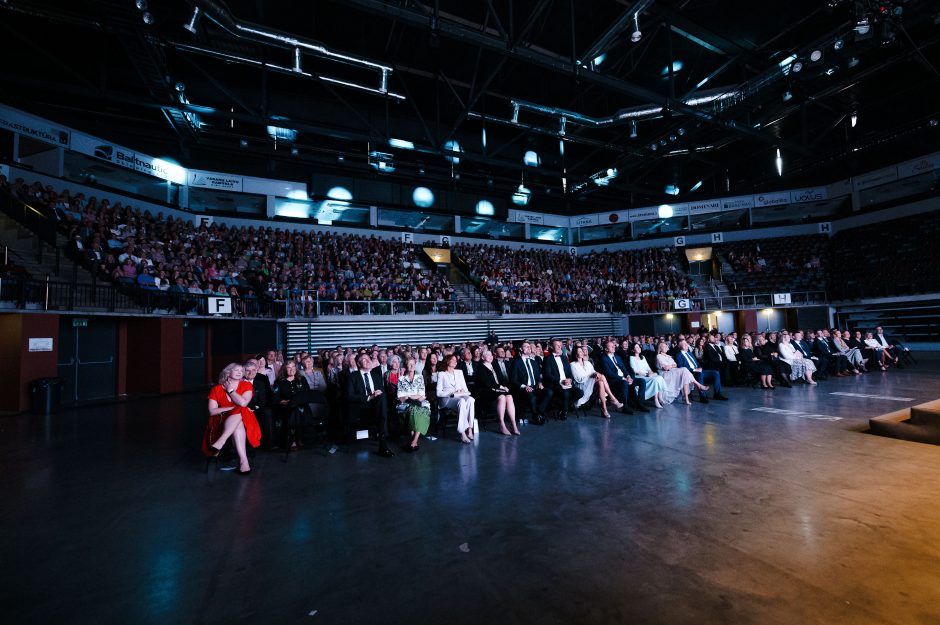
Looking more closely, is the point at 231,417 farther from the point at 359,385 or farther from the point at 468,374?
the point at 468,374

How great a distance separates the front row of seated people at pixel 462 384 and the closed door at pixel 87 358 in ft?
24.5

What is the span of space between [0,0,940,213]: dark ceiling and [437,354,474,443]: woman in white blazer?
8.77 meters

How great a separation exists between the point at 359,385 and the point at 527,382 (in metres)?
3.04

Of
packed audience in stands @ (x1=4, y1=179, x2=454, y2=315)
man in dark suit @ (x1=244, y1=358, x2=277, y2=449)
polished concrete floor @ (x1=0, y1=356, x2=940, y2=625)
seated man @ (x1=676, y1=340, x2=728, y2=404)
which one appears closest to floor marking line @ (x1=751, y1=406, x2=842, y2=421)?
polished concrete floor @ (x1=0, y1=356, x2=940, y2=625)

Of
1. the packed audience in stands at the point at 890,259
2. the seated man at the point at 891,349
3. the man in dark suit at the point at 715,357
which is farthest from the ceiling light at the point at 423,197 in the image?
the packed audience in stands at the point at 890,259

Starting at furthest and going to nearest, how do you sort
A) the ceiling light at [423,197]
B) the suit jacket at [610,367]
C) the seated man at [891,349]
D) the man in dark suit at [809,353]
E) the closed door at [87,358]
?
the ceiling light at [423,197]
the seated man at [891,349]
the man in dark suit at [809,353]
the closed door at [87,358]
the suit jacket at [610,367]

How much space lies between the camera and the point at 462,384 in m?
6.91

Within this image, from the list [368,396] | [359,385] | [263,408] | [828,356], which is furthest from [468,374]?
[828,356]

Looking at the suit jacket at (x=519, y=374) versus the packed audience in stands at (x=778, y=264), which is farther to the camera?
the packed audience in stands at (x=778, y=264)

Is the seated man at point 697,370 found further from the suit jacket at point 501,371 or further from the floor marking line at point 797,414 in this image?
the suit jacket at point 501,371

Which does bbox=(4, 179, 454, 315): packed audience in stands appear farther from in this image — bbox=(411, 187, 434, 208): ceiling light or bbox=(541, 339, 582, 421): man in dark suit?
bbox=(541, 339, 582, 421): man in dark suit

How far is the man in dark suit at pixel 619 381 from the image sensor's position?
814 centimetres

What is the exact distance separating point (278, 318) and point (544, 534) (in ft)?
47.3

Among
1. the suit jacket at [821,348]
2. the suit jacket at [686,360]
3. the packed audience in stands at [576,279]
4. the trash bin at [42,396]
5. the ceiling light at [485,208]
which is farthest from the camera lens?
the ceiling light at [485,208]
